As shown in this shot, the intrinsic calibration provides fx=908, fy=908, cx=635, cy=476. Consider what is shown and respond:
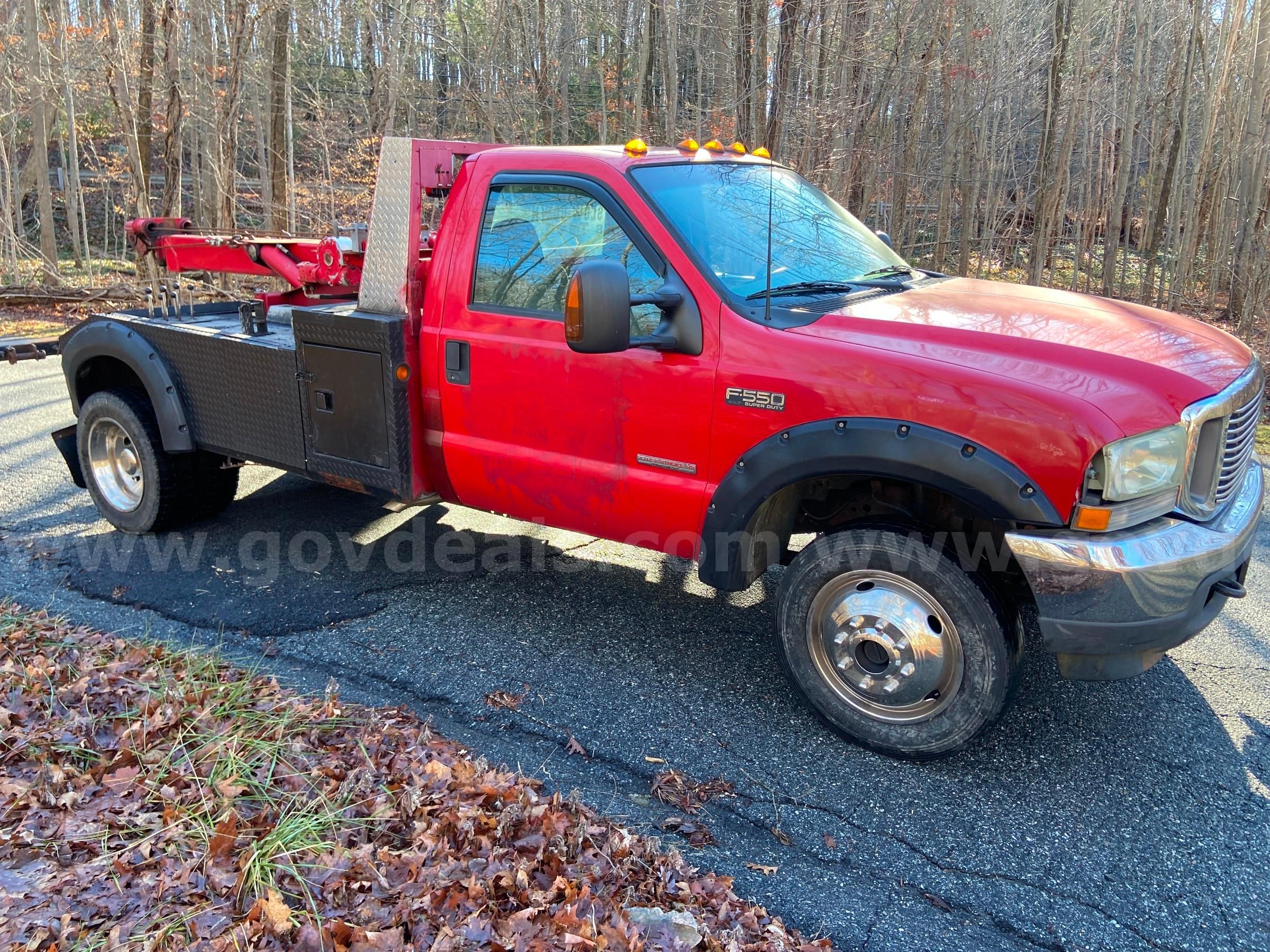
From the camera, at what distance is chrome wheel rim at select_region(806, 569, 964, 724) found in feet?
10.6

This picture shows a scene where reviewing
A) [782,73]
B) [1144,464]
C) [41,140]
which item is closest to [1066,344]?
[1144,464]

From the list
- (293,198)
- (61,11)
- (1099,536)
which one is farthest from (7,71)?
(1099,536)

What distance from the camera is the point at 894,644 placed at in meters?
3.27

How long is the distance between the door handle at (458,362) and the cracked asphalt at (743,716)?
3.90 ft

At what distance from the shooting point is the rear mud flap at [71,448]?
5633 millimetres

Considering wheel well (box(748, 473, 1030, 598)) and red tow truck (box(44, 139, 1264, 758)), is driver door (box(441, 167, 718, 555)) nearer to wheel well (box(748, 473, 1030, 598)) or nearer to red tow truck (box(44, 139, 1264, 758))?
red tow truck (box(44, 139, 1264, 758))

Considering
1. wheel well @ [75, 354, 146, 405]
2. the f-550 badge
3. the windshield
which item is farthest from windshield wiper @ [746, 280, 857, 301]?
wheel well @ [75, 354, 146, 405]

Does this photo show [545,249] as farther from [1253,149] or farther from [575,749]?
[1253,149]

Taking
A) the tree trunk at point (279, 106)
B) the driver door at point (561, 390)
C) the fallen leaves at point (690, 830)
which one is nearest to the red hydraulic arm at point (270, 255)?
the driver door at point (561, 390)

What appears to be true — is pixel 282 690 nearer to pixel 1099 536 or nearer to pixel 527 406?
pixel 527 406

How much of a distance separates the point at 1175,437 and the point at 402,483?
311 cm

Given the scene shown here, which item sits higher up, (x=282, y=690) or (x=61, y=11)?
(x=61, y=11)

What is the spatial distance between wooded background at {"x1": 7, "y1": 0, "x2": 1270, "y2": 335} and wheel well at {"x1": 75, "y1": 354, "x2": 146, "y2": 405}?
7.56 metres

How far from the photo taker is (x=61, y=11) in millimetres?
18516
